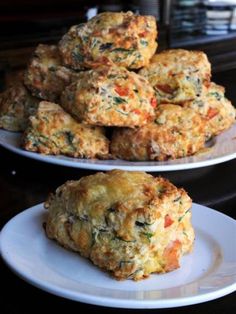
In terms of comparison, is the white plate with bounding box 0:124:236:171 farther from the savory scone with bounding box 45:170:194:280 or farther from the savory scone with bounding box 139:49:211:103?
the savory scone with bounding box 45:170:194:280

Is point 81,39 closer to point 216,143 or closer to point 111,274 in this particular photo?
point 216,143

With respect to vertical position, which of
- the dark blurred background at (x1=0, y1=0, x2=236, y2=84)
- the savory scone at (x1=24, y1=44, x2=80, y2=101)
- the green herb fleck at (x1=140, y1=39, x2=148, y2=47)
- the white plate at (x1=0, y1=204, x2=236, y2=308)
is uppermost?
the green herb fleck at (x1=140, y1=39, x2=148, y2=47)

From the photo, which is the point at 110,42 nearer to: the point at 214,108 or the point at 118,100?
the point at 118,100

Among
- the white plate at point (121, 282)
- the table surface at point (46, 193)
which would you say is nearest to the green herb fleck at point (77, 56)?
the table surface at point (46, 193)

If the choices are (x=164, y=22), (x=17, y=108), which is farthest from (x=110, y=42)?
(x=164, y=22)

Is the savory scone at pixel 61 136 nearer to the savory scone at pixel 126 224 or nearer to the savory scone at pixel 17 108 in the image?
the savory scone at pixel 17 108

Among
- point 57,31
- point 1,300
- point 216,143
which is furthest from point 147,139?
point 57,31

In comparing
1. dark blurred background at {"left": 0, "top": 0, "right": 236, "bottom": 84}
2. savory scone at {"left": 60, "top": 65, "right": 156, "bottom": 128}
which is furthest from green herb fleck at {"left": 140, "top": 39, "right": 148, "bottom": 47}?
dark blurred background at {"left": 0, "top": 0, "right": 236, "bottom": 84}
